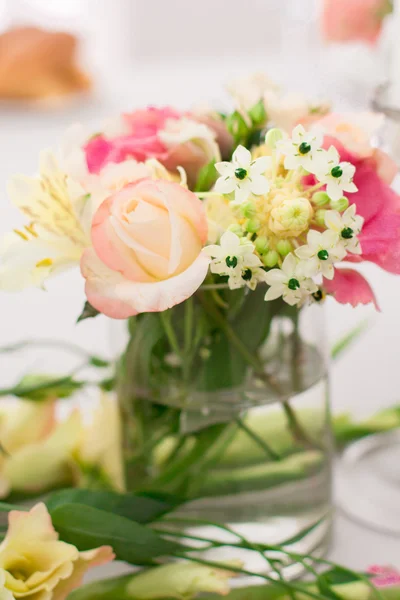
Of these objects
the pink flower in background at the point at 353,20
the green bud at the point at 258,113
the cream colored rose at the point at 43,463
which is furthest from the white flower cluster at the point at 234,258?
the pink flower in background at the point at 353,20

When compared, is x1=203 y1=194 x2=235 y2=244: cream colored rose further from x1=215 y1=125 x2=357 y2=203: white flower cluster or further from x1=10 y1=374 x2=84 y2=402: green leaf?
x1=10 y1=374 x2=84 y2=402: green leaf

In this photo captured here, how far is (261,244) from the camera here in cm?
29

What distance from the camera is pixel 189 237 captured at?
30 cm

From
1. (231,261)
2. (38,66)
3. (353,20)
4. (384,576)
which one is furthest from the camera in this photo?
(38,66)

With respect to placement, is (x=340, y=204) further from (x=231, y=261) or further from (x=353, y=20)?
(x=353, y=20)

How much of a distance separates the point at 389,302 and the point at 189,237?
44 centimetres

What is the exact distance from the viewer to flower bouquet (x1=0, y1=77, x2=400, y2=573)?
0.29m

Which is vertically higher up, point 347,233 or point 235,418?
point 347,233

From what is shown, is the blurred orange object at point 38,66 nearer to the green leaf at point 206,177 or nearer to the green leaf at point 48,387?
the green leaf at point 48,387

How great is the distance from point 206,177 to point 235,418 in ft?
0.43

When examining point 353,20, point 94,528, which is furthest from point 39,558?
point 353,20

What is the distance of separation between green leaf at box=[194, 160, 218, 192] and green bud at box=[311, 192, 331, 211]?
6 cm

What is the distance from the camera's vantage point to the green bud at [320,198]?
29 cm

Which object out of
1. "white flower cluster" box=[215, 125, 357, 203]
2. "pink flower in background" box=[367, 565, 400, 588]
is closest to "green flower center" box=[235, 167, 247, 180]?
"white flower cluster" box=[215, 125, 357, 203]
